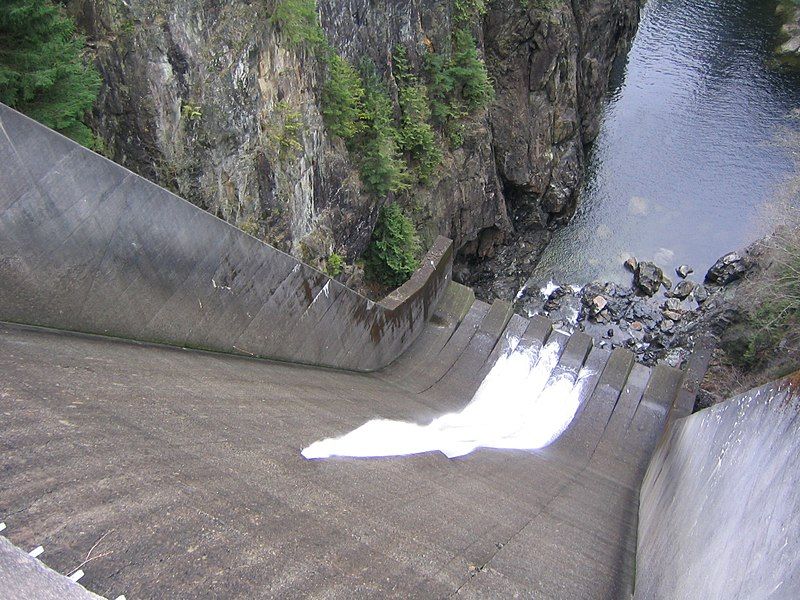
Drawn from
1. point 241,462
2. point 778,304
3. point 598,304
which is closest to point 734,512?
point 241,462

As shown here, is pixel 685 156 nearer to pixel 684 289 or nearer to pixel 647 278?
pixel 684 289

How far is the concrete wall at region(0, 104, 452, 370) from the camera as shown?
6.37 m

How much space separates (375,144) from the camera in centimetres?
1405

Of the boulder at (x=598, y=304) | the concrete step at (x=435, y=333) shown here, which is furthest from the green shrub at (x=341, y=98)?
the boulder at (x=598, y=304)

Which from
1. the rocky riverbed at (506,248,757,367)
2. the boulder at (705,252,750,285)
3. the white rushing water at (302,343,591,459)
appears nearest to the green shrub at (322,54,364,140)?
the white rushing water at (302,343,591,459)

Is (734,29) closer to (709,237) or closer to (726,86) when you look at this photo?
(726,86)

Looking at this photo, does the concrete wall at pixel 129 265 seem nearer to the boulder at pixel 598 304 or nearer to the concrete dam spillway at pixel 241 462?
the concrete dam spillway at pixel 241 462

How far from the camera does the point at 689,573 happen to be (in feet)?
19.2

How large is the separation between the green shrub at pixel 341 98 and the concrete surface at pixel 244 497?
19.3 ft

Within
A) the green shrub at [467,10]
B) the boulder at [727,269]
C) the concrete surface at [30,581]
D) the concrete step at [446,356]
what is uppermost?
the green shrub at [467,10]

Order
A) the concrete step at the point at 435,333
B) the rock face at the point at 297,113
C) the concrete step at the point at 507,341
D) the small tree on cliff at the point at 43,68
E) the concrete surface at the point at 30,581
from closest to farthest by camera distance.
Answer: the concrete surface at the point at 30,581 < the small tree on cliff at the point at 43,68 < the rock face at the point at 297,113 < the concrete step at the point at 435,333 < the concrete step at the point at 507,341

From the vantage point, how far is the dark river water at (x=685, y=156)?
23.2m

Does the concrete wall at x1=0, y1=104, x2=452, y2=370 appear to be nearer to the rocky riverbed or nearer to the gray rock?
the rocky riverbed

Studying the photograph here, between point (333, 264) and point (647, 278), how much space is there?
14027 millimetres
